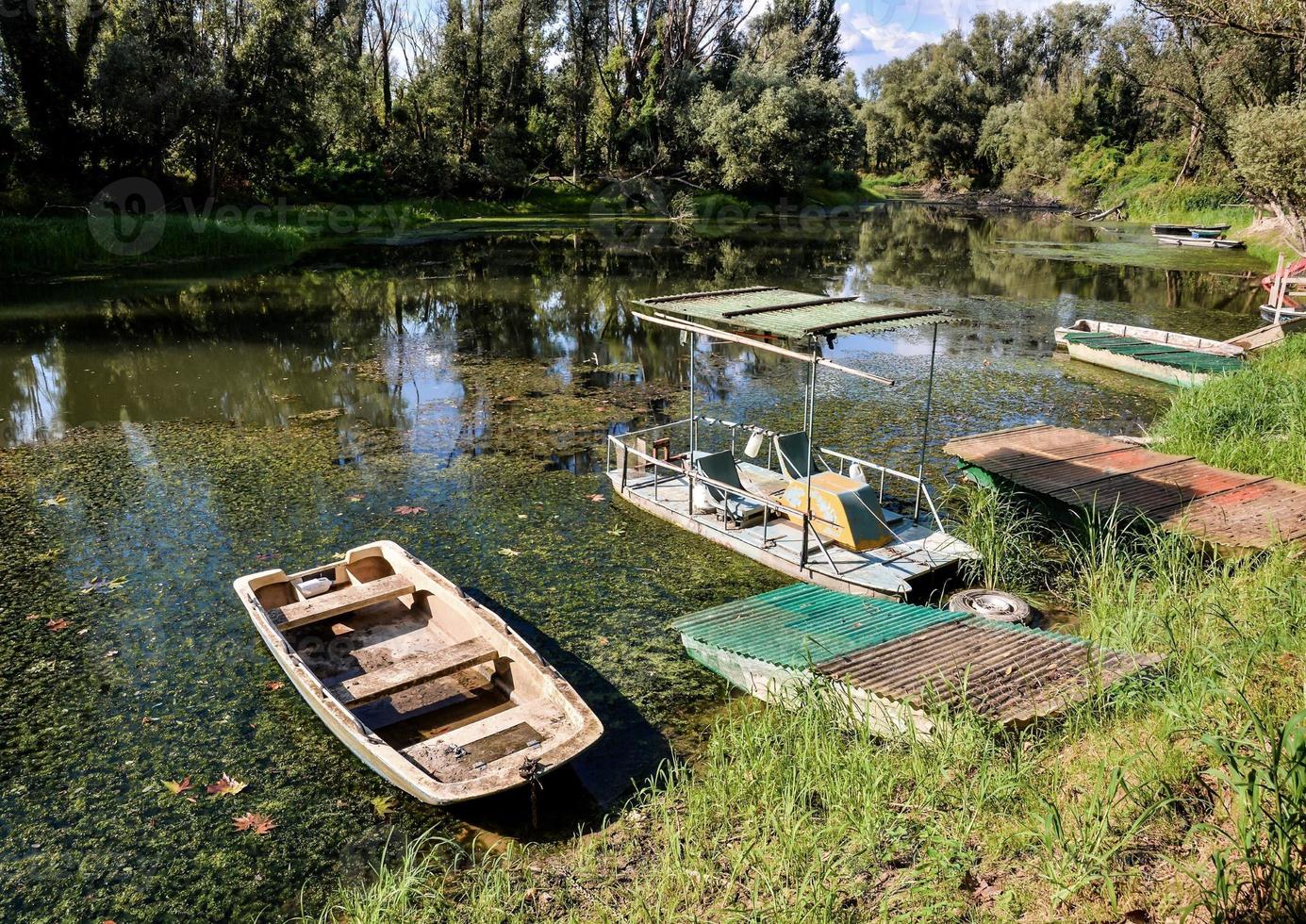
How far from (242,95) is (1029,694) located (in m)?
40.3

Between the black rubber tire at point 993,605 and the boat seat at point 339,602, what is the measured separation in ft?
16.4

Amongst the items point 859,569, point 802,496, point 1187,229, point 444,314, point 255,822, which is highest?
point 1187,229

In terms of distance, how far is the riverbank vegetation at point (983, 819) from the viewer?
393 centimetres

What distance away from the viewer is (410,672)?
700 centimetres

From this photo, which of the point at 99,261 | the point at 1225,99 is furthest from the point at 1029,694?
the point at 1225,99

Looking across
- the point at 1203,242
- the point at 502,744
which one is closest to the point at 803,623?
the point at 502,744

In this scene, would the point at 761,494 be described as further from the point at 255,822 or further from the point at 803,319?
the point at 255,822

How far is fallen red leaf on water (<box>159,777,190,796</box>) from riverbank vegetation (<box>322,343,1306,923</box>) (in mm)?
1725

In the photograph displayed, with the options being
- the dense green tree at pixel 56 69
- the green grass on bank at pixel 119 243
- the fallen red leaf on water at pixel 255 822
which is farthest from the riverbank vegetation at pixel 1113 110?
the dense green tree at pixel 56 69

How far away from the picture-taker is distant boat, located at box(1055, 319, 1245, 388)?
17406 millimetres

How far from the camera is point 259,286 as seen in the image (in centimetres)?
2745

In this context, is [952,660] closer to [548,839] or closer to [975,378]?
[548,839]

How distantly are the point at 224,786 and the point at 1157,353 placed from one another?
1867cm

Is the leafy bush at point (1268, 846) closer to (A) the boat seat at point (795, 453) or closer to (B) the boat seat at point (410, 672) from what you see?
(B) the boat seat at point (410, 672)
